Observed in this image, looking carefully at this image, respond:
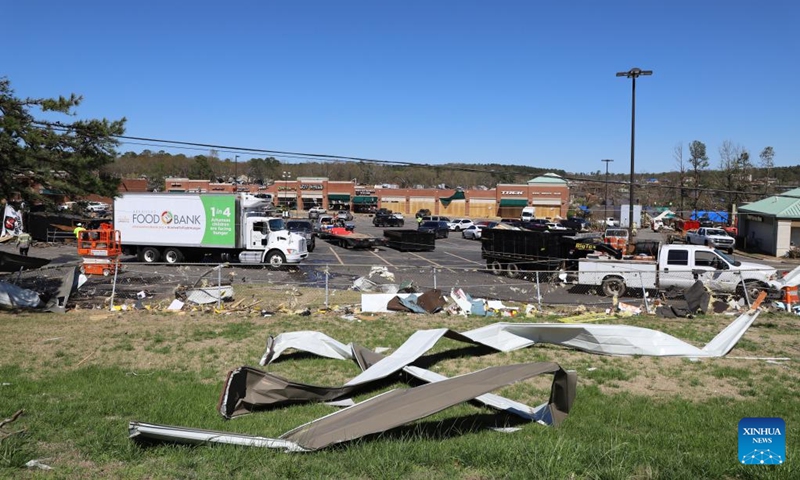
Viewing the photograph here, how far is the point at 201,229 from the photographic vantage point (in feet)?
97.1

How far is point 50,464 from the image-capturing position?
5.02 metres

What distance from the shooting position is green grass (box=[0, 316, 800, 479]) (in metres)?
4.75

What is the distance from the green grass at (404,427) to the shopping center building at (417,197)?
7965cm

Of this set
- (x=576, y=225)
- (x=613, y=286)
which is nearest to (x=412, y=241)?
(x=613, y=286)

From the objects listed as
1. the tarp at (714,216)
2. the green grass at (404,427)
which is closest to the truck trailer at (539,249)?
the green grass at (404,427)

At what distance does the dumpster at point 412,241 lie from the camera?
127 ft

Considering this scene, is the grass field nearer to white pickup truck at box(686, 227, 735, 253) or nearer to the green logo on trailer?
the green logo on trailer

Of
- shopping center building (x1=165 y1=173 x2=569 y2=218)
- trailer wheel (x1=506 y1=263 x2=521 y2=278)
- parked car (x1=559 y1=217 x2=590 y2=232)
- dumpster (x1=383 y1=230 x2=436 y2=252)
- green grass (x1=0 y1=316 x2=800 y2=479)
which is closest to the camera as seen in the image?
green grass (x1=0 y1=316 x2=800 y2=479)

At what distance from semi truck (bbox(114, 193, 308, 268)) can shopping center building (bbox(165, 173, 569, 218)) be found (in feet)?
196

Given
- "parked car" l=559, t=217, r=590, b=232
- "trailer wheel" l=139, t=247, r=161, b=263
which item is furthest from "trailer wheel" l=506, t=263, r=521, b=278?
"parked car" l=559, t=217, r=590, b=232

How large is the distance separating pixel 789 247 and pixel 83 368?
142 feet

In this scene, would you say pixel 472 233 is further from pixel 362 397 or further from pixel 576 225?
pixel 362 397

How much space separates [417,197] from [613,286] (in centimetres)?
7981

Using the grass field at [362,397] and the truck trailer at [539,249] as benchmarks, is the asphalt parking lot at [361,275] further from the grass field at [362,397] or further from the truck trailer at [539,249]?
the grass field at [362,397]
